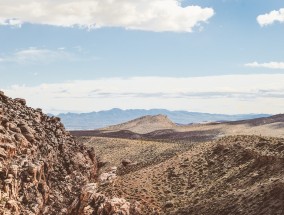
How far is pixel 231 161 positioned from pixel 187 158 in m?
7.16

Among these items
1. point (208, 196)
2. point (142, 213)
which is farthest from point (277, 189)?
point (142, 213)

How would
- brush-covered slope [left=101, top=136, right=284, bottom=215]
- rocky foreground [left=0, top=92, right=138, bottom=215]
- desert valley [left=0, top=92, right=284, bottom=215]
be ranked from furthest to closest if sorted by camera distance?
rocky foreground [left=0, top=92, right=138, bottom=215] < desert valley [left=0, top=92, right=284, bottom=215] < brush-covered slope [left=101, top=136, right=284, bottom=215]

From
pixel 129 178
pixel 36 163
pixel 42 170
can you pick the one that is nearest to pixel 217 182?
pixel 129 178

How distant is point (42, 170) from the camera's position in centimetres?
5200

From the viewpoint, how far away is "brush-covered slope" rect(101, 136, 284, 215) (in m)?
40.7

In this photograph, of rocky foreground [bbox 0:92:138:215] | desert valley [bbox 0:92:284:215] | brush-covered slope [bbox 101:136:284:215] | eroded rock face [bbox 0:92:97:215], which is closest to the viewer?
brush-covered slope [bbox 101:136:284:215]

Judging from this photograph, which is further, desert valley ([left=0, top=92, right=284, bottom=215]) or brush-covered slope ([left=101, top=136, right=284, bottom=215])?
desert valley ([left=0, top=92, right=284, bottom=215])

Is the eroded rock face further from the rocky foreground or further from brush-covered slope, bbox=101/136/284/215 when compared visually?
brush-covered slope, bbox=101/136/284/215

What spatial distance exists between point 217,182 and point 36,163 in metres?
19.3

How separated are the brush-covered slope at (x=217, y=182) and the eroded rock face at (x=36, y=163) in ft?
22.1

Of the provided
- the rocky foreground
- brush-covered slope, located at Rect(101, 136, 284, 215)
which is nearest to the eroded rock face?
the rocky foreground

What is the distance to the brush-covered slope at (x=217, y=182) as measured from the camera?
40.7 meters

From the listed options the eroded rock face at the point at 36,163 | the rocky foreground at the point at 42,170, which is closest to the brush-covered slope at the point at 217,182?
the rocky foreground at the point at 42,170

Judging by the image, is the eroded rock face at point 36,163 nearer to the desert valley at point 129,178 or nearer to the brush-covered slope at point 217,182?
the desert valley at point 129,178
